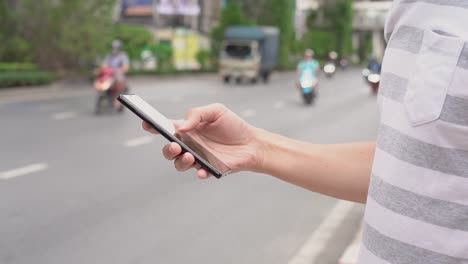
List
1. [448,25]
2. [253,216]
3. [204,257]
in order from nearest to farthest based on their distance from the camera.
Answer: [448,25] < [204,257] < [253,216]

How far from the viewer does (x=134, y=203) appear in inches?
278

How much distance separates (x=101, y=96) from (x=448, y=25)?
15329 millimetres

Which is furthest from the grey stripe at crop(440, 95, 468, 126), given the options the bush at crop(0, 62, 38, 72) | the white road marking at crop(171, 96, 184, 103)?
the bush at crop(0, 62, 38, 72)

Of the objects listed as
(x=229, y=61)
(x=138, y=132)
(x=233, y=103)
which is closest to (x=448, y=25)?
(x=138, y=132)

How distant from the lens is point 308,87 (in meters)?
21.4

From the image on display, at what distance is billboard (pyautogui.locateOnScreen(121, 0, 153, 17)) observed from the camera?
202 ft

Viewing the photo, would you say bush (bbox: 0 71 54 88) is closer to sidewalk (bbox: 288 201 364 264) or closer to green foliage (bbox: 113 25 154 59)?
green foliage (bbox: 113 25 154 59)

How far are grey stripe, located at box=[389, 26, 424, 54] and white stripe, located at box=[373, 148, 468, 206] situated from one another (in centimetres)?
18

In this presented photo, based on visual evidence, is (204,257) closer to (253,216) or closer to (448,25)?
(253,216)

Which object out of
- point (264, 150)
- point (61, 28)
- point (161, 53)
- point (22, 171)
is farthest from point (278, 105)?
point (264, 150)

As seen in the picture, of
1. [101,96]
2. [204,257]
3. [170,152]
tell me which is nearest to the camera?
[170,152]

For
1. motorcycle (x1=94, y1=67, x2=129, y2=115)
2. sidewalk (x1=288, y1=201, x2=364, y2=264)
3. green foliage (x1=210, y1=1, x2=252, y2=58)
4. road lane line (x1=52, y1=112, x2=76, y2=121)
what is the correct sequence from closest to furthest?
sidewalk (x1=288, y1=201, x2=364, y2=264) < road lane line (x1=52, y1=112, x2=76, y2=121) < motorcycle (x1=94, y1=67, x2=129, y2=115) < green foliage (x1=210, y1=1, x2=252, y2=58)

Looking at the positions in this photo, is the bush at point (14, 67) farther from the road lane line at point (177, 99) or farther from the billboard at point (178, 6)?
the billboard at point (178, 6)

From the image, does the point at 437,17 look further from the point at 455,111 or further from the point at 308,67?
the point at 308,67
